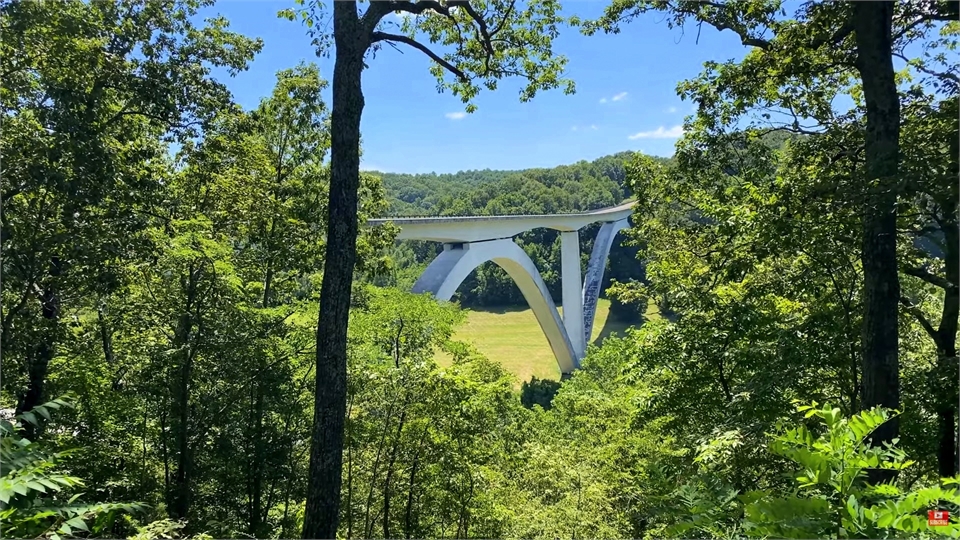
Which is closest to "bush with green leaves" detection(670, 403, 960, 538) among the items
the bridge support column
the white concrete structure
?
the white concrete structure

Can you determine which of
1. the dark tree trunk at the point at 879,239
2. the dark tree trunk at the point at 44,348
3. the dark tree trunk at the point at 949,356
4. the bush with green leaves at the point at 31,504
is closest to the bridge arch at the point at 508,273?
the dark tree trunk at the point at 44,348

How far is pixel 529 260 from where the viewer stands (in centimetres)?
2759

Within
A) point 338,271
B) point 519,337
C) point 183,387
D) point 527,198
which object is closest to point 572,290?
point 527,198

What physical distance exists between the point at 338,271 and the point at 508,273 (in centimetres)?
2455

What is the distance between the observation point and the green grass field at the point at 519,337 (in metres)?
39.2

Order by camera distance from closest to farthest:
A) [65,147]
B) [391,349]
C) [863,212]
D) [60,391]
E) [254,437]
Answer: [863,212] → [65,147] → [60,391] → [254,437] → [391,349]

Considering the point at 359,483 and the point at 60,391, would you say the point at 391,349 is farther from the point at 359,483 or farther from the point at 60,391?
the point at 60,391

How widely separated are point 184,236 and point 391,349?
3.13 metres

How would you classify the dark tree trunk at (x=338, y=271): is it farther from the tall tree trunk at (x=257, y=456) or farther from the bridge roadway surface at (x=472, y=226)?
the bridge roadway surface at (x=472, y=226)

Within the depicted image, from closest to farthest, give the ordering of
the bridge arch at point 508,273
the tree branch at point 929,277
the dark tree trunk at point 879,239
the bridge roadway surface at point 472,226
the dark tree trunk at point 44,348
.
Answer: the dark tree trunk at point 879,239, the tree branch at point 929,277, the dark tree trunk at point 44,348, the bridge roadway surface at point 472,226, the bridge arch at point 508,273

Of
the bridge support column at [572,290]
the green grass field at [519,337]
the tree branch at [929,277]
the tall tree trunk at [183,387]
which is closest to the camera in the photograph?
the tree branch at [929,277]

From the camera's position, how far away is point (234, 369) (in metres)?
6.75

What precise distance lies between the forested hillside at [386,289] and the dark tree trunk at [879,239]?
2cm

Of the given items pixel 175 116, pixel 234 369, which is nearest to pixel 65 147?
pixel 175 116
